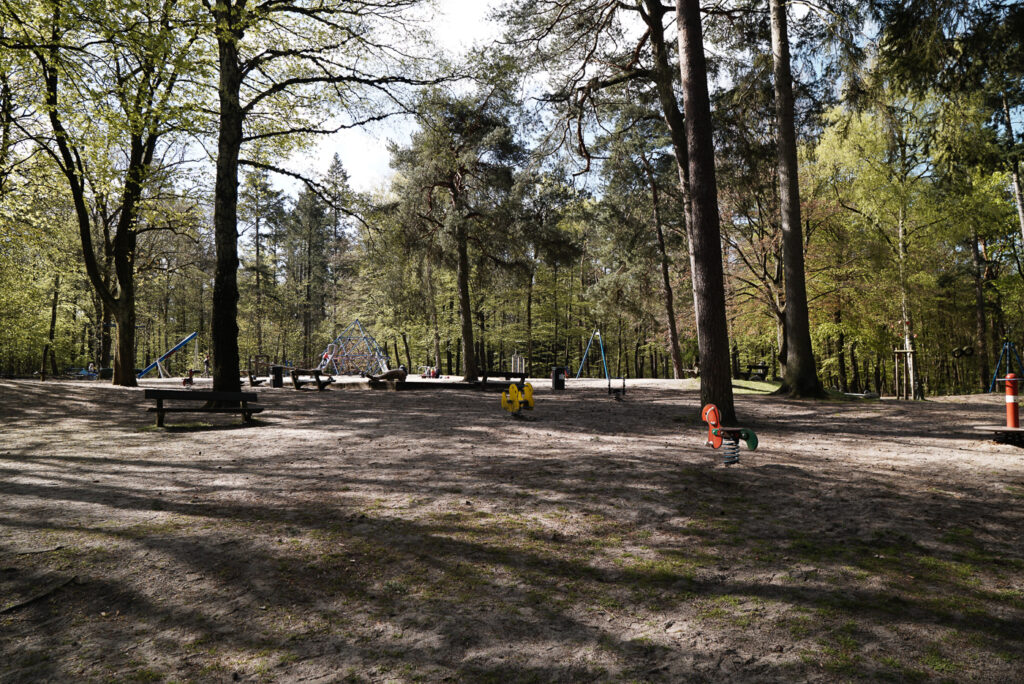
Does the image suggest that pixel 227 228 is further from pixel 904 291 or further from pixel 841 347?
pixel 841 347

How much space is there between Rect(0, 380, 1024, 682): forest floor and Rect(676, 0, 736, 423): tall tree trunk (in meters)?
1.96

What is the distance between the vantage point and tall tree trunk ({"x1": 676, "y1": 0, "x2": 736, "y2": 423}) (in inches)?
365

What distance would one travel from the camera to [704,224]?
934 centimetres

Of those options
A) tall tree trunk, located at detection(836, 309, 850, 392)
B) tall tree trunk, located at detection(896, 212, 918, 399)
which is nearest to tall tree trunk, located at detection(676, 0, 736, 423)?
tall tree trunk, located at detection(896, 212, 918, 399)

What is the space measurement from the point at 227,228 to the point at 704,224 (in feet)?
31.9

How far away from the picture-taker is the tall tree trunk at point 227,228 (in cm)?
1145

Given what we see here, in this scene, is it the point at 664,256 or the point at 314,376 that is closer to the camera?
the point at 314,376

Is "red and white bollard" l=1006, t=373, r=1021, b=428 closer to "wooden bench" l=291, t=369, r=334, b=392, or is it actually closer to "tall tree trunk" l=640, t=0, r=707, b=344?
"tall tree trunk" l=640, t=0, r=707, b=344

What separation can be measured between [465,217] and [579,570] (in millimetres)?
19182

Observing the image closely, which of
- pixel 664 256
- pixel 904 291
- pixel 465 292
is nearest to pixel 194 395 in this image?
pixel 465 292

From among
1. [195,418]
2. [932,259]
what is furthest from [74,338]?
[932,259]

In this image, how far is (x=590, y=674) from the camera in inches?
107

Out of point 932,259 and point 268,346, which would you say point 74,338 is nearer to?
point 268,346

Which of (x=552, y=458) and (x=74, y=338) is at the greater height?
(x=74, y=338)
